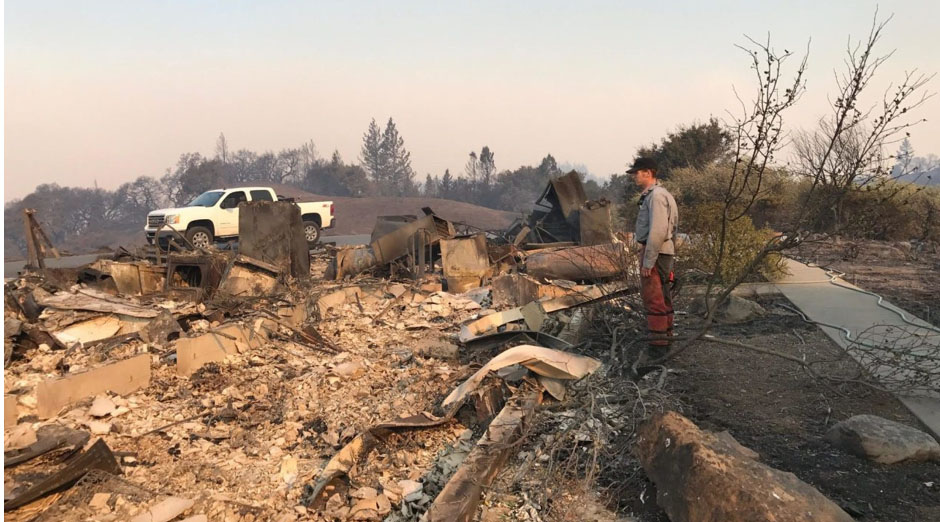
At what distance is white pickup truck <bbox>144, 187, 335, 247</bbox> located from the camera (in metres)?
16.3

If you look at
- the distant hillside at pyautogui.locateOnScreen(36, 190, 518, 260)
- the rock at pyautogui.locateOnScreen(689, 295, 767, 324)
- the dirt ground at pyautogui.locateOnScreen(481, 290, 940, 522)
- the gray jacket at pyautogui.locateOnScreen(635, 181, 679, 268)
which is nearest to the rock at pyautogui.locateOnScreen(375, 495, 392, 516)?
the dirt ground at pyautogui.locateOnScreen(481, 290, 940, 522)

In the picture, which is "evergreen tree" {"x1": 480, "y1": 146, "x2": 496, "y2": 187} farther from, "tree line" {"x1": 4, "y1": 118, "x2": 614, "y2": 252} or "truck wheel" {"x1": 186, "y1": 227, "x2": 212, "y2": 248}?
"truck wheel" {"x1": 186, "y1": 227, "x2": 212, "y2": 248}

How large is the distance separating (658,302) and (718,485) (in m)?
2.68

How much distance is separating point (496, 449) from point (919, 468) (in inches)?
89.5

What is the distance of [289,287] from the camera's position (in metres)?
8.91

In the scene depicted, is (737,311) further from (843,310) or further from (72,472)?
(72,472)

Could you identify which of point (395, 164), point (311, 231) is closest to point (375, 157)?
point (395, 164)

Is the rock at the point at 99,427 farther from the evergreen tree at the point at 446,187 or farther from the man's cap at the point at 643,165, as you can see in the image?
the evergreen tree at the point at 446,187

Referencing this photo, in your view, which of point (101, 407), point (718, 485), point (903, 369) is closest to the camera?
point (718, 485)

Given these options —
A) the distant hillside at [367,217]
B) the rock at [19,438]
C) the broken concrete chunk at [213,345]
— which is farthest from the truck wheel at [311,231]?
the distant hillside at [367,217]

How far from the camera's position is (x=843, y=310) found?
22.6ft

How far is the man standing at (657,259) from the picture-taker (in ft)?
16.5

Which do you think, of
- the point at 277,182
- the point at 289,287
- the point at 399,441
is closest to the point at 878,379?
the point at 399,441

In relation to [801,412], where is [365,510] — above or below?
below
